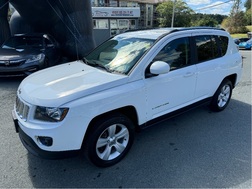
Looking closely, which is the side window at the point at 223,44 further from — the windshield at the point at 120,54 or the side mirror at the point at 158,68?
the side mirror at the point at 158,68

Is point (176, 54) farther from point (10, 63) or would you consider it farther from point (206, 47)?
point (10, 63)

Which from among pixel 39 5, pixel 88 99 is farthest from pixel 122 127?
pixel 39 5

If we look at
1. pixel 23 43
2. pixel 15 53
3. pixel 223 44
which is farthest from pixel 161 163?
pixel 23 43

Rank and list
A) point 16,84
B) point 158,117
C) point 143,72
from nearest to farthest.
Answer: point 143,72
point 158,117
point 16,84

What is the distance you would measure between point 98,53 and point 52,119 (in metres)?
1.78

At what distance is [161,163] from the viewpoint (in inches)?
106

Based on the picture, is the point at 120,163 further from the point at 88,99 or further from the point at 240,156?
the point at 240,156

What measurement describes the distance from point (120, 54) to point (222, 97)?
2.58m

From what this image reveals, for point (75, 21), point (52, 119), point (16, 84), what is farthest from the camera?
point (75, 21)

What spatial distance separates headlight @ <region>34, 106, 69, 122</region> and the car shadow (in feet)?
2.65

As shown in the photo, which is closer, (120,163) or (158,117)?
(120,163)

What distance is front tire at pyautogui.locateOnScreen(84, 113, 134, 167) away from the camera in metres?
2.39

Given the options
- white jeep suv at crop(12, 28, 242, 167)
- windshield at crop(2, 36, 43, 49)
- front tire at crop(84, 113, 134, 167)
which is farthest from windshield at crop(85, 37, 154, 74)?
windshield at crop(2, 36, 43, 49)

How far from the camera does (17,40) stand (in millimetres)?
7488
